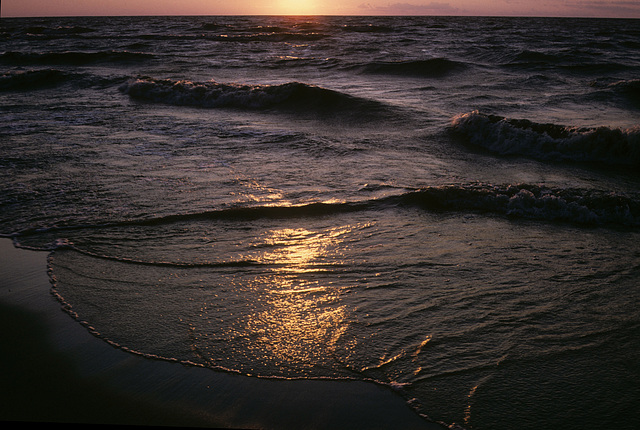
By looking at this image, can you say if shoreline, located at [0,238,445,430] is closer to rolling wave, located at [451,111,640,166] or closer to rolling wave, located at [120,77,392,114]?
rolling wave, located at [451,111,640,166]

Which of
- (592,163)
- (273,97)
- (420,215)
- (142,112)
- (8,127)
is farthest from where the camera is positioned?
(273,97)

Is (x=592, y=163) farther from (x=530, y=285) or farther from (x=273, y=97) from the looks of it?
(x=273, y=97)

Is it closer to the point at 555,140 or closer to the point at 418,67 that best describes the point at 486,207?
the point at 555,140

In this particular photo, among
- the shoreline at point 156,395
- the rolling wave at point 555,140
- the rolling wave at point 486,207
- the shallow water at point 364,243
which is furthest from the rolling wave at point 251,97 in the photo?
the shoreline at point 156,395

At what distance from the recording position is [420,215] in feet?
17.6

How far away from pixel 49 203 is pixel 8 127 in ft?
17.1

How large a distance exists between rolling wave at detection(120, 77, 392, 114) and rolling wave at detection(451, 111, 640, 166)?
3538mm

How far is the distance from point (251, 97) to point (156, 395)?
11455 millimetres

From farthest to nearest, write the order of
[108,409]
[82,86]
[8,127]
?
1. [82,86]
2. [8,127]
3. [108,409]

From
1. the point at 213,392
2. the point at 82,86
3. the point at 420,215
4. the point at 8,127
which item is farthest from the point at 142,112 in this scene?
the point at 213,392

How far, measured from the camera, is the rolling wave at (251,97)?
12.8m

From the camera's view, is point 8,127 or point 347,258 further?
point 8,127

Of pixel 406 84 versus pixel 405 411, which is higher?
pixel 406 84

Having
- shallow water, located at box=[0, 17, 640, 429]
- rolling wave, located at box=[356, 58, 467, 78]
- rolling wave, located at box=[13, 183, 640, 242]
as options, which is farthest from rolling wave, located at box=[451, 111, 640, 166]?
rolling wave, located at box=[356, 58, 467, 78]
